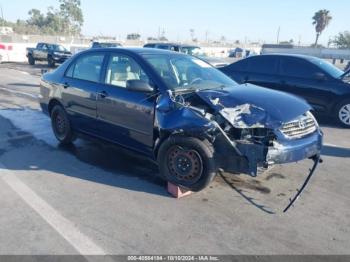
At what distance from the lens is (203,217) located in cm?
393

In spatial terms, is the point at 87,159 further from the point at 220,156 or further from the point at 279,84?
the point at 279,84

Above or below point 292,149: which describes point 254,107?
above

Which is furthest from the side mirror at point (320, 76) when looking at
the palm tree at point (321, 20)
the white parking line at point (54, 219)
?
the palm tree at point (321, 20)

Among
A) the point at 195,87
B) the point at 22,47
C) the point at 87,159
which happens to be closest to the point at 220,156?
the point at 195,87

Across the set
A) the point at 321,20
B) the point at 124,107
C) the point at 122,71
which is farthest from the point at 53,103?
the point at 321,20

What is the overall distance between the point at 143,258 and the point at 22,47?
1117 inches

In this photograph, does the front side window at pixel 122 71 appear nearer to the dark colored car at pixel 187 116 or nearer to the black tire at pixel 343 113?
the dark colored car at pixel 187 116

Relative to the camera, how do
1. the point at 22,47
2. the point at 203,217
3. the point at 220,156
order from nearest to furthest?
1. the point at 203,217
2. the point at 220,156
3. the point at 22,47

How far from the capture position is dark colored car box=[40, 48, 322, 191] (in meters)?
4.11

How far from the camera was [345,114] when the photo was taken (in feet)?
27.4

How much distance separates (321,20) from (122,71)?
7613cm

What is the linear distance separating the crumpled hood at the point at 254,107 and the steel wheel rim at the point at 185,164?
615 millimetres

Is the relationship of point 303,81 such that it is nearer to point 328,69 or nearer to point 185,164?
point 328,69

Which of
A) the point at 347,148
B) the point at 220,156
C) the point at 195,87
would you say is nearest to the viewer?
the point at 220,156
